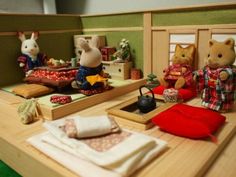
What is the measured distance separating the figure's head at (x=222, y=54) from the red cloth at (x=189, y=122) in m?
0.24

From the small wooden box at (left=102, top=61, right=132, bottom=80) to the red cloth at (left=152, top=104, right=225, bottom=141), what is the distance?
660 mm

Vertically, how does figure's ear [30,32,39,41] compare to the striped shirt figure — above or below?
above

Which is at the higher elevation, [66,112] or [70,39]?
[70,39]

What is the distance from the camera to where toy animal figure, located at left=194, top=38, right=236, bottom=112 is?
3.47 ft

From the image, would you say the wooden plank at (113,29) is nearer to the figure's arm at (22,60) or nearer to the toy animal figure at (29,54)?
the toy animal figure at (29,54)

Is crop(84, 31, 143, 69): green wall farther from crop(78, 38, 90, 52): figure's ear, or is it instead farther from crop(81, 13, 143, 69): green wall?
crop(78, 38, 90, 52): figure's ear

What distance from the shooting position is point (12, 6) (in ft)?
6.69

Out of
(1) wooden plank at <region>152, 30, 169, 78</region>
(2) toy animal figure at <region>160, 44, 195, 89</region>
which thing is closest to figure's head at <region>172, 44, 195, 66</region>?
(2) toy animal figure at <region>160, 44, 195, 89</region>

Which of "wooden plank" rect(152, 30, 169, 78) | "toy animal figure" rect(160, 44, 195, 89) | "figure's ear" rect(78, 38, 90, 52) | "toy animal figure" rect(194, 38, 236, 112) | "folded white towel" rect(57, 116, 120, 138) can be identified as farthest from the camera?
"wooden plank" rect(152, 30, 169, 78)

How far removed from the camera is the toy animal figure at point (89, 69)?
1231 mm

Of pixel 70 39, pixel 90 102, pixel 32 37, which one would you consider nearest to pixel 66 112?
pixel 90 102

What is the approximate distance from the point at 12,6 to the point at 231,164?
2.02 metres

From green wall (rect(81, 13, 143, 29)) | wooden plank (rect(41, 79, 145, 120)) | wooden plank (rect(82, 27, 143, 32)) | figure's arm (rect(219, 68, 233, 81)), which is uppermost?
green wall (rect(81, 13, 143, 29))

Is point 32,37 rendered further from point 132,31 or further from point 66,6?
point 66,6
